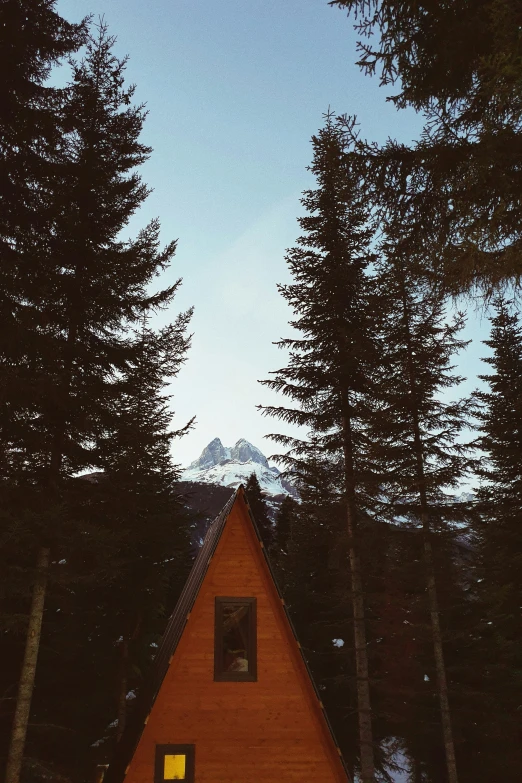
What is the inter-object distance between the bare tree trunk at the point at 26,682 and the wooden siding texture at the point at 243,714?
7.69 feet

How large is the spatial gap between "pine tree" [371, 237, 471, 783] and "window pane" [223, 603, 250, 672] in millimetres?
7523

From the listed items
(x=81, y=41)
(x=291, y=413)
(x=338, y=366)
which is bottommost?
(x=291, y=413)

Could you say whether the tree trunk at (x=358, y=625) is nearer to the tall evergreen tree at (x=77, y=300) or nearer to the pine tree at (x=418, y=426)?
the pine tree at (x=418, y=426)

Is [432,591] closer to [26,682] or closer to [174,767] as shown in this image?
[174,767]

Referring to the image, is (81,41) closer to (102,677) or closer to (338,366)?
(338,366)

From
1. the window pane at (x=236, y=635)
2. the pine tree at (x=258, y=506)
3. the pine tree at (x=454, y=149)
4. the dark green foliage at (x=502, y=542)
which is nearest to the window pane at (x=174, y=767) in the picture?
the window pane at (x=236, y=635)

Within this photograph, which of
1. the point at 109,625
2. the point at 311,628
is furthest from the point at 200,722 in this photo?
the point at 311,628

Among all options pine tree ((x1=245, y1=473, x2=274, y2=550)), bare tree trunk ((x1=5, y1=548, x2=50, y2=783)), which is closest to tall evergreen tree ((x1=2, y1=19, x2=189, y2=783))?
bare tree trunk ((x1=5, y1=548, x2=50, y2=783))

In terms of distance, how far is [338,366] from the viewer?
18.7m

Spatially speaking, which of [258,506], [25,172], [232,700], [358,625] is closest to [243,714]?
[232,700]

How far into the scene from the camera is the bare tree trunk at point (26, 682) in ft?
36.1

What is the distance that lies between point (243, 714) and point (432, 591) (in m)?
9.43

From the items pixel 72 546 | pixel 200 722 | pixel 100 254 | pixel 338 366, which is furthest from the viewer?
pixel 338 366

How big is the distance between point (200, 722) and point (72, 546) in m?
4.55
